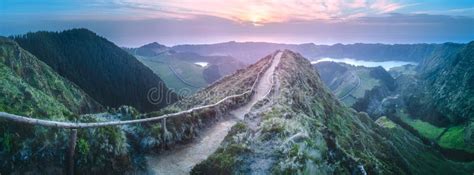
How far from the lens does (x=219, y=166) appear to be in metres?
20.0

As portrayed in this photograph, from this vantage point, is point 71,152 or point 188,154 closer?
A: point 71,152

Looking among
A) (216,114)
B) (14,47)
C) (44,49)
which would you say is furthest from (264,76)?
(44,49)

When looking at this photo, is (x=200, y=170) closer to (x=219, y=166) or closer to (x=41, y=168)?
(x=219, y=166)

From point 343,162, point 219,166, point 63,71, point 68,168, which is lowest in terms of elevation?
point 63,71

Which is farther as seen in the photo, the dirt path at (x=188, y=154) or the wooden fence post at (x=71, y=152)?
the dirt path at (x=188, y=154)

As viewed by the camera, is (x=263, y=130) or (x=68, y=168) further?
(x=263, y=130)

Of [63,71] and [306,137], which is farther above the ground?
[306,137]

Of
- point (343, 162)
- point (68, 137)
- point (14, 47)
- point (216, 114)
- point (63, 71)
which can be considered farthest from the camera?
point (63, 71)

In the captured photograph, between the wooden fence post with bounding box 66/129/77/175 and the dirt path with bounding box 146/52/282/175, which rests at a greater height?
the wooden fence post with bounding box 66/129/77/175

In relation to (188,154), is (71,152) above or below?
above

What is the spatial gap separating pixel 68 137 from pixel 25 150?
1671 mm

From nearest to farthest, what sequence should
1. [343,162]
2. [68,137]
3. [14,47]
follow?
[68,137]
[343,162]
[14,47]

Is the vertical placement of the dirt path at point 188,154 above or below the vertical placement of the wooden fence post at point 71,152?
below

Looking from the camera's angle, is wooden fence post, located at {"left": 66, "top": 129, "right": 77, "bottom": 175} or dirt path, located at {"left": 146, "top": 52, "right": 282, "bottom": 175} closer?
wooden fence post, located at {"left": 66, "top": 129, "right": 77, "bottom": 175}
